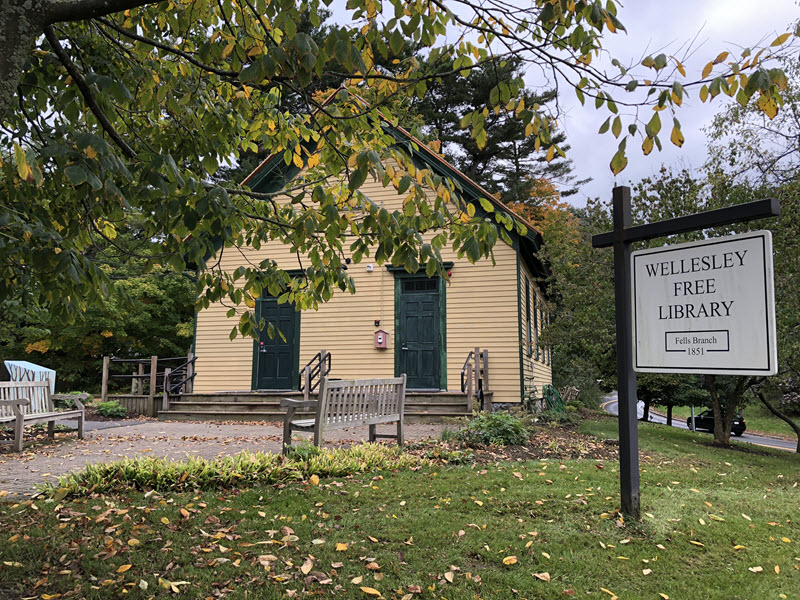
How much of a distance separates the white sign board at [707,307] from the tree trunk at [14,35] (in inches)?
159

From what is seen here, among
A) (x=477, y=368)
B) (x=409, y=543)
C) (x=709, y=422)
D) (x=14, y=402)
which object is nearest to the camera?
(x=409, y=543)

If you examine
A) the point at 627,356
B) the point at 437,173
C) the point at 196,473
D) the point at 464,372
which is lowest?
the point at 196,473

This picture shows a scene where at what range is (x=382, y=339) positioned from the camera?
13.8 meters

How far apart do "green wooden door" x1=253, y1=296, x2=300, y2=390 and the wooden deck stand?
687mm

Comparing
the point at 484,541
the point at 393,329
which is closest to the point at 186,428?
the point at 393,329

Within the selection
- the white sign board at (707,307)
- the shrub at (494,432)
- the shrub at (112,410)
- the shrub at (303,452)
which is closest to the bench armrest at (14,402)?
the shrub at (303,452)

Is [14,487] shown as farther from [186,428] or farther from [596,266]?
[596,266]

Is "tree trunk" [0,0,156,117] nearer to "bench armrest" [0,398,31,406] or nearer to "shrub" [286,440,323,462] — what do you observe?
"shrub" [286,440,323,462]

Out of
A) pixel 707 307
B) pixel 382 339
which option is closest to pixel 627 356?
pixel 707 307

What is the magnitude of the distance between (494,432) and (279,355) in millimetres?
7927

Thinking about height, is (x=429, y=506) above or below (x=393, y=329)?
below

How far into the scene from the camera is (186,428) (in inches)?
446

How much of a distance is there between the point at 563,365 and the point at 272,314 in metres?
14.0

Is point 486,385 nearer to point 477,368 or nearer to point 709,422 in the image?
point 477,368
